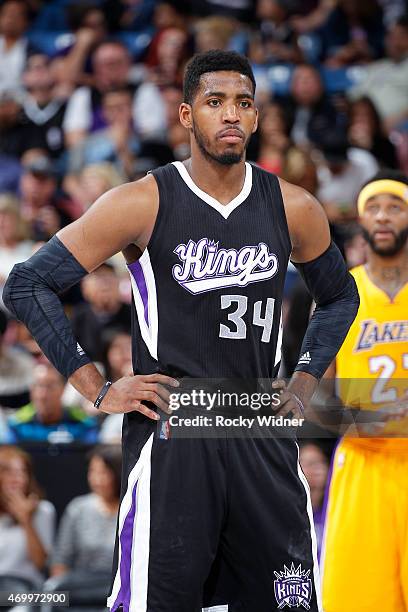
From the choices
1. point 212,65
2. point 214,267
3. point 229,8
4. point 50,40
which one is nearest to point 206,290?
point 214,267

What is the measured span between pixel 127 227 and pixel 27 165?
19.3 ft

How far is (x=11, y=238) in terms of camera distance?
831cm

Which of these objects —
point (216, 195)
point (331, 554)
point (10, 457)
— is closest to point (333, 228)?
point (10, 457)

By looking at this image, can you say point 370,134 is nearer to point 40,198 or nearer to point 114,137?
point 114,137

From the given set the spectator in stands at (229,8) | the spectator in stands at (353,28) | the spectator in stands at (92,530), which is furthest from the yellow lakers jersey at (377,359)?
the spectator in stands at (229,8)

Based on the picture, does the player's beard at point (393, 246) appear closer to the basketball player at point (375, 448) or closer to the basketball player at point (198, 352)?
the basketball player at point (375, 448)

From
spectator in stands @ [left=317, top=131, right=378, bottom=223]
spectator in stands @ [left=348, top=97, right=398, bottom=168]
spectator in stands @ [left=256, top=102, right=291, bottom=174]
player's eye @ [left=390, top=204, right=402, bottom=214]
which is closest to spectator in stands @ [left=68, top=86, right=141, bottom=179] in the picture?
spectator in stands @ [left=256, top=102, right=291, bottom=174]

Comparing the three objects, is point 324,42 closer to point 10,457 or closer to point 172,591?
point 10,457

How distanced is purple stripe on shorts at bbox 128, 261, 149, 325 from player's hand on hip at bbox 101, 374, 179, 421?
0.20m

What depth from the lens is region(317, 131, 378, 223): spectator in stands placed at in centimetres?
859

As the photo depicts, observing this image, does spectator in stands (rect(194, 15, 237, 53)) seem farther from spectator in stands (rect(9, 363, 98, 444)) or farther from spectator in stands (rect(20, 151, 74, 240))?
spectator in stands (rect(9, 363, 98, 444))

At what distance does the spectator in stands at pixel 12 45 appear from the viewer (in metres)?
10.6

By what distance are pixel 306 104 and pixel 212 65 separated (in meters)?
6.05

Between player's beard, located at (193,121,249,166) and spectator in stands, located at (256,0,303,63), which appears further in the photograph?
spectator in stands, located at (256,0,303,63)
